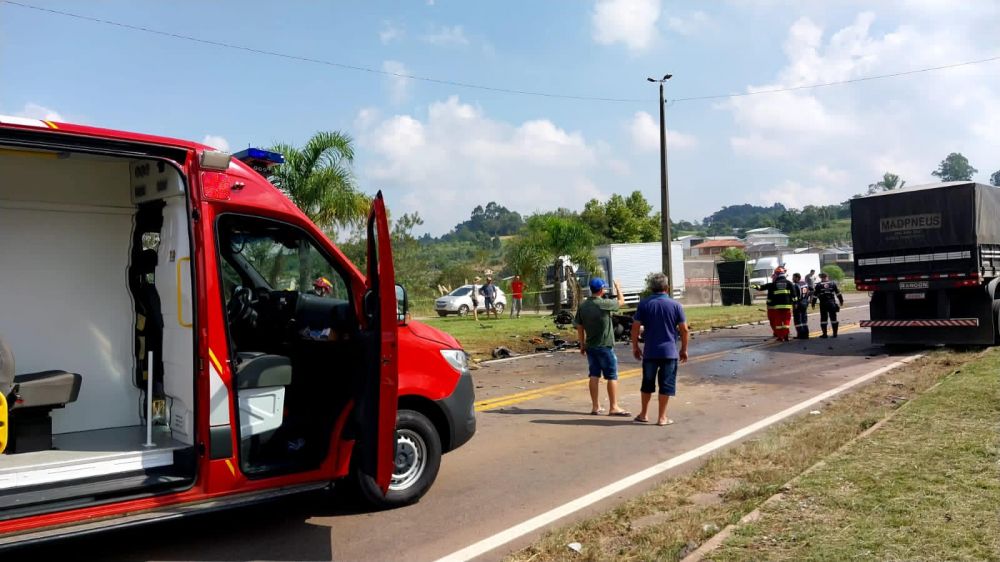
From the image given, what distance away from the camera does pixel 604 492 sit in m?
6.32

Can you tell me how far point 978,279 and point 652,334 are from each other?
8.89m

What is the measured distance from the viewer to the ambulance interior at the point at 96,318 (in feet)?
17.0

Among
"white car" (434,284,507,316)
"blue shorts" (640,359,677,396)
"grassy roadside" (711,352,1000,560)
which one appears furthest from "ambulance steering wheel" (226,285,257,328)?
"white car" (434,284,507,316)

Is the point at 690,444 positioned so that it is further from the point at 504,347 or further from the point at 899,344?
the point at 899,344

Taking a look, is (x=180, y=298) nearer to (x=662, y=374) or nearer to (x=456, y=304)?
(x=662, y=374)

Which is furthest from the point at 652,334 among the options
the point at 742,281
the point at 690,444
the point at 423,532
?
the point at 742,281

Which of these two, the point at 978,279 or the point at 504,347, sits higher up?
the point at 978,279

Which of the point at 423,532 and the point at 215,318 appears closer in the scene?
the point at 215,318

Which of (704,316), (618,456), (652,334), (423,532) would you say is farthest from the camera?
(704,316)

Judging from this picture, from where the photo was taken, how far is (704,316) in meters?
26.6

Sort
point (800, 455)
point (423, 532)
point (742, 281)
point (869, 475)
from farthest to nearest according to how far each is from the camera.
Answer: point (742, 281) → point (800, 455) → point (869, 475) → point (423, 532)

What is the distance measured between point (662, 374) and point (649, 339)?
0.41 meters

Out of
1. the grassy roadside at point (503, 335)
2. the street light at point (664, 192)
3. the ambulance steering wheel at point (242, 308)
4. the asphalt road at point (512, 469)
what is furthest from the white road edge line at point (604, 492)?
the street light at point (664, 192)

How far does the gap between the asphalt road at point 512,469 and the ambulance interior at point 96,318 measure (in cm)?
62
